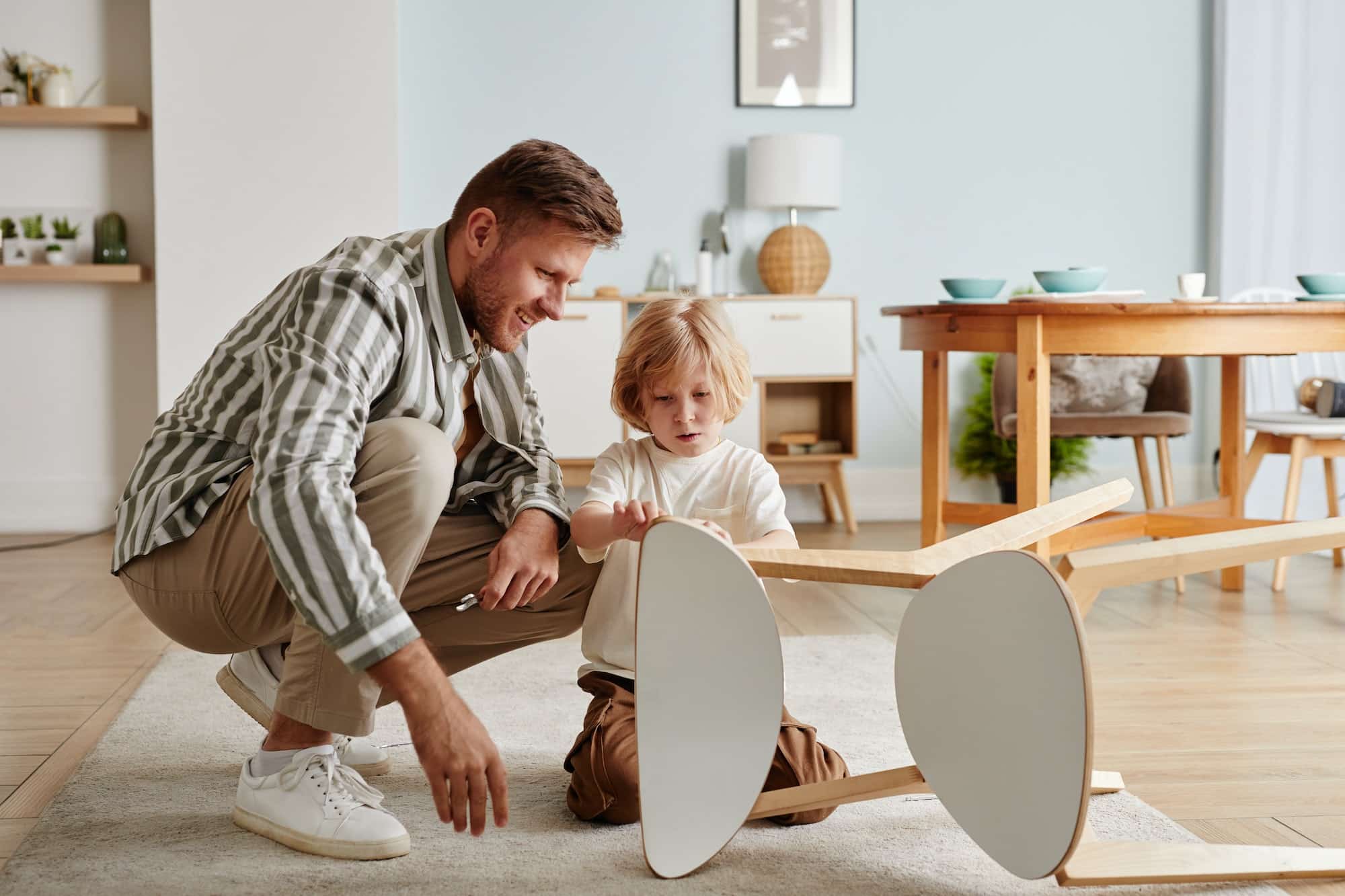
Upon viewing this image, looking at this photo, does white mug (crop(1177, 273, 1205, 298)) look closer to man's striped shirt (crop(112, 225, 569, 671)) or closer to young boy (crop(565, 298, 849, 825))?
young boy (crop(565, 298, 849, 825))

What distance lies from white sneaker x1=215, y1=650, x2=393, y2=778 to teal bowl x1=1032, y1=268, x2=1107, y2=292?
1.72 meters

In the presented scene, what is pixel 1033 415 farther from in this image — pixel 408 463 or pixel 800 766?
pixel 408 463

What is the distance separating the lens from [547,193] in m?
1.43

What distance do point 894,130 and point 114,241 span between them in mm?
2753

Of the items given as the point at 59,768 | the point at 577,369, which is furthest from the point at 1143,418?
the point at 59,768

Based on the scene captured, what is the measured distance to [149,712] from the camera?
2.03m

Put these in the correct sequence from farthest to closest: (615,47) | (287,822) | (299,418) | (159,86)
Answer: (615,47)
(159,86)
(287,822)
(299,418)

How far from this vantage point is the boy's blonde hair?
1641mm

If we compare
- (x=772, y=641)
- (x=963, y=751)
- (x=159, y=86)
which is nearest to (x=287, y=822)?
(x=772, y=641)

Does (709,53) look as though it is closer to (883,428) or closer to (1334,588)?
(883,428)

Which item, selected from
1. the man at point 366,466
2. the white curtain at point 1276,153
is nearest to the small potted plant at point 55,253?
the man at point 366,466

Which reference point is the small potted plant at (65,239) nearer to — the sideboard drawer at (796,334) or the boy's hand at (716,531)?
the sideboard drawer at (796,334)

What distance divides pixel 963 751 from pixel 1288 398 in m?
3.36

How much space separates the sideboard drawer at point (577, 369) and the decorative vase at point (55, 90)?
1737mm
